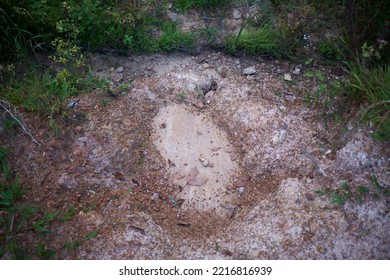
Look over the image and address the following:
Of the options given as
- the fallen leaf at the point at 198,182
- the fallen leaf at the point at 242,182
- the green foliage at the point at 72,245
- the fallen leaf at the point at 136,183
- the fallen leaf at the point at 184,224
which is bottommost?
the fallen leaf at the point at 184,224

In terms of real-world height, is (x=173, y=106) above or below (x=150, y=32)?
below

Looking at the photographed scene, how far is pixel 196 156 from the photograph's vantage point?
2.96 m

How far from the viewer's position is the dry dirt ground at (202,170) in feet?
8.14

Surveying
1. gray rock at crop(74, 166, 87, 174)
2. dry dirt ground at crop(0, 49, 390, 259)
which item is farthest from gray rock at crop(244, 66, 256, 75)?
gray rock at crop(74, 166, 87, 174)

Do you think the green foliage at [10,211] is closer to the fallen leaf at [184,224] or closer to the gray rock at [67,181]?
the gray rock at [67,181]

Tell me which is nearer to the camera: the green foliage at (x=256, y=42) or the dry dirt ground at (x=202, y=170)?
the dry dirt ground at (x=202, y=170)

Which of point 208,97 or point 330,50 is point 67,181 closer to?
point 208,97

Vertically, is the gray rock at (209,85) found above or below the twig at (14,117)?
above

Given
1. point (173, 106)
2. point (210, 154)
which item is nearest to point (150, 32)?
point (173, 106)

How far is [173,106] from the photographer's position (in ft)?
10.4

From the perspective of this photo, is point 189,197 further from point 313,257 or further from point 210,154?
point 313,257

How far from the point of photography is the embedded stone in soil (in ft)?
9.20

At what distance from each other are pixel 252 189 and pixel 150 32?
67.0 inches

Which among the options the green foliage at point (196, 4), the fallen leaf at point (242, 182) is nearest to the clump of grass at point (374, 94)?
the fallen leaf at point (242, 182)
